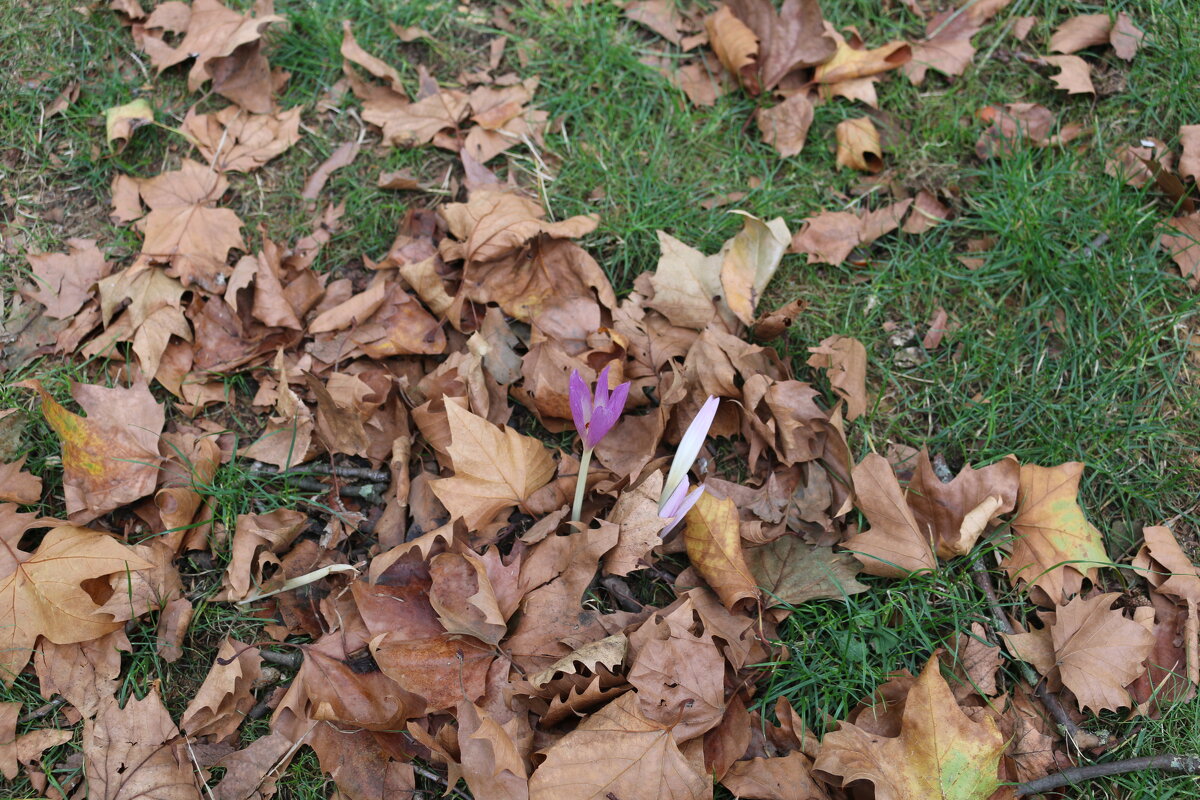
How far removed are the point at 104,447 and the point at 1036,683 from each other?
2.47m

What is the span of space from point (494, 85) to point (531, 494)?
159cm

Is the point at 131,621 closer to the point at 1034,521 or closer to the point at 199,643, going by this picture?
the point at 199,643

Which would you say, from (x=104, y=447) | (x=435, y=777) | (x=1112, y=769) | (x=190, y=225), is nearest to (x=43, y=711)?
(x=104, y=447)

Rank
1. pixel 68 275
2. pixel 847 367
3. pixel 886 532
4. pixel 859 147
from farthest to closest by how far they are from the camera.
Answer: pixel 859 147
pixel 68 275
pixel 847 367
pixel 886 532

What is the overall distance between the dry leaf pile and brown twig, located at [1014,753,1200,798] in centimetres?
5

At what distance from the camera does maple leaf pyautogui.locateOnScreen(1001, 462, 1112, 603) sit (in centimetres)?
215

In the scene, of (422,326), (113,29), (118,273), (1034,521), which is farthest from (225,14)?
(1034,521)

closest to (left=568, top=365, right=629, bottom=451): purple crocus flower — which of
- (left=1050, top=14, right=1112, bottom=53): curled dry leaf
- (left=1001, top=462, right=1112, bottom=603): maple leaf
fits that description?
(left=1001, top=462, right=1112, bottom=603): maple leaf

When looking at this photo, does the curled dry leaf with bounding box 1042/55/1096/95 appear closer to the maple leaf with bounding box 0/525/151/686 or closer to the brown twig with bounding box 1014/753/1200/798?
the brown twig with bounding box 1014/753/1200/798

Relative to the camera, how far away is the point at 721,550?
6.76 feet

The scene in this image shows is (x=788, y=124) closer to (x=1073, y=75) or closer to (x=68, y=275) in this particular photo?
(x=1073, y=75)

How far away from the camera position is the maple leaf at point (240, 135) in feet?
9.27

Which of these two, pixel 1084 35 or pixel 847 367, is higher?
pixel 1084 35

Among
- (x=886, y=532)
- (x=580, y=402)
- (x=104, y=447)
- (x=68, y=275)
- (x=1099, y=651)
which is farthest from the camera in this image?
(x=68, y=275)
